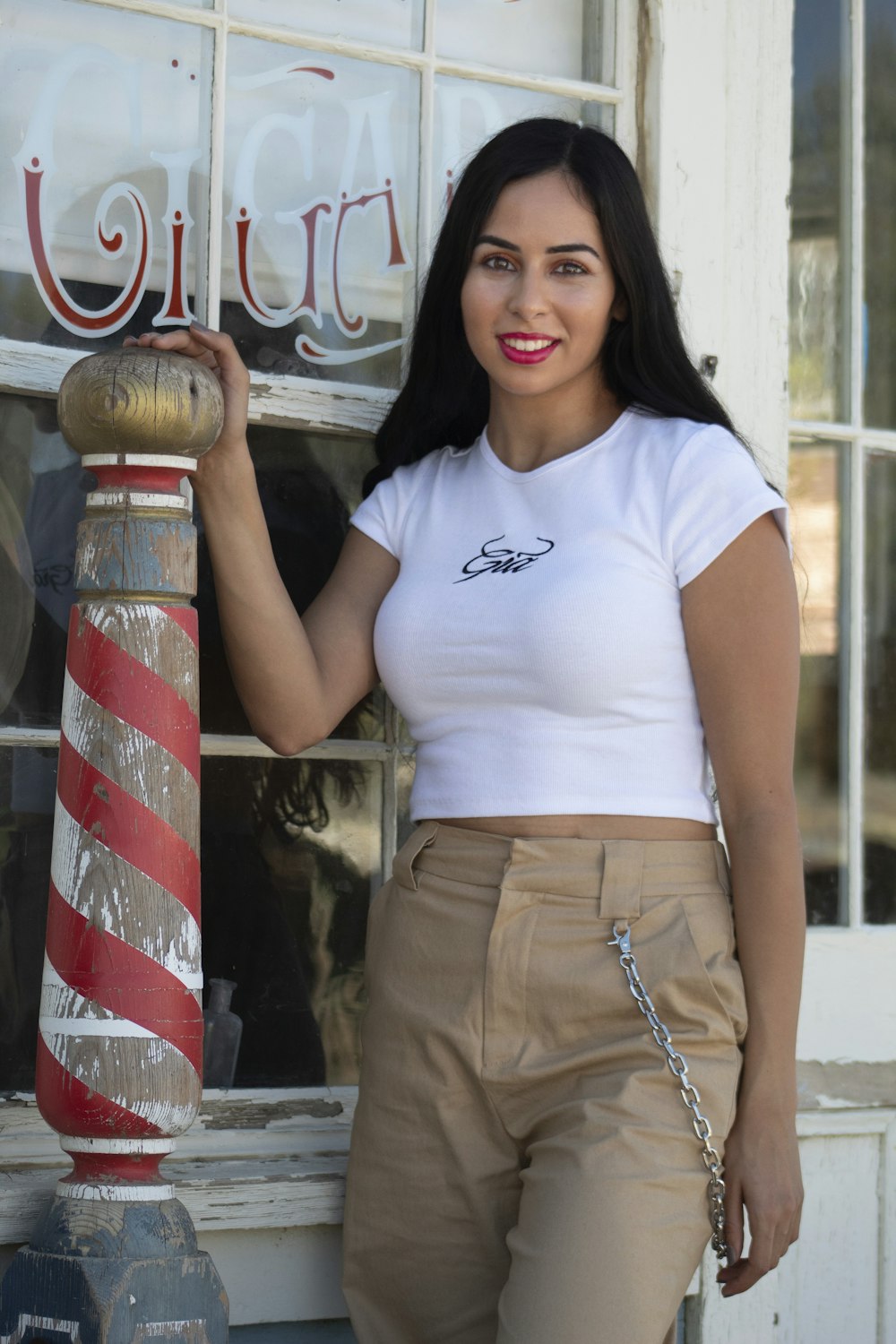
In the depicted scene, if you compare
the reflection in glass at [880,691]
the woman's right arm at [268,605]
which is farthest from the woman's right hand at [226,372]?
the reflection in glass at [880,691]

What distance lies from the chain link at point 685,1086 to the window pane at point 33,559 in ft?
2.91

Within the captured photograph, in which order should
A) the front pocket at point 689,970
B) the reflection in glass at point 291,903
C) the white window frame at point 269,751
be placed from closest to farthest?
the front pocket at point 689,970
the white window frame at point 269,751
the reflection in glass at point 291,903

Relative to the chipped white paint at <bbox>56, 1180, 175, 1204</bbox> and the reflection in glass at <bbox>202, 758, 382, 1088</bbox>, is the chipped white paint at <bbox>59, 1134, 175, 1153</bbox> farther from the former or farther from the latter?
the reflection in glass at <bbox>202, 758, 382, 1088</bbox>

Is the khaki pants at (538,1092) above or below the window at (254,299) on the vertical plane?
below

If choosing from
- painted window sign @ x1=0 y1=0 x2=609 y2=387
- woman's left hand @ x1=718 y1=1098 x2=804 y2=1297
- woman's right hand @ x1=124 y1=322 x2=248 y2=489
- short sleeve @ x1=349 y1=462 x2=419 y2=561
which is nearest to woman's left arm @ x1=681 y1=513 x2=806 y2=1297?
woman's left hand @ x1=718 y1=1098 x2=804 y2=1297

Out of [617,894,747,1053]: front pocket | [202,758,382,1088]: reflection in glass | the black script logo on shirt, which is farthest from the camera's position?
[202,758,382,1088]: reflection in glass

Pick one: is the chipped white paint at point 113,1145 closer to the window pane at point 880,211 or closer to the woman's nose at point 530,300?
the woman's nose at point 530,300

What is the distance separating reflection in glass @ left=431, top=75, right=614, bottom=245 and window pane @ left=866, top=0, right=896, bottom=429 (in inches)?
24.8

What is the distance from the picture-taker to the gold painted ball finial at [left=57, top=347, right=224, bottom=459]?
1807 mm

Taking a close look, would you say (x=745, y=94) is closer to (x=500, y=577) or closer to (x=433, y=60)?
(x=433, y=60)

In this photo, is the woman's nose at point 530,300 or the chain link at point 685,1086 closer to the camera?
the chain link at point 685,1086

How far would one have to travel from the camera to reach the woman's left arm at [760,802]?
2.07 meters

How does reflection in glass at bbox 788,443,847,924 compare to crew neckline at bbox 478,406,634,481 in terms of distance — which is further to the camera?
reflection in glass at bbox 788,443,847,924

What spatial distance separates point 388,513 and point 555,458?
0.27 metres
